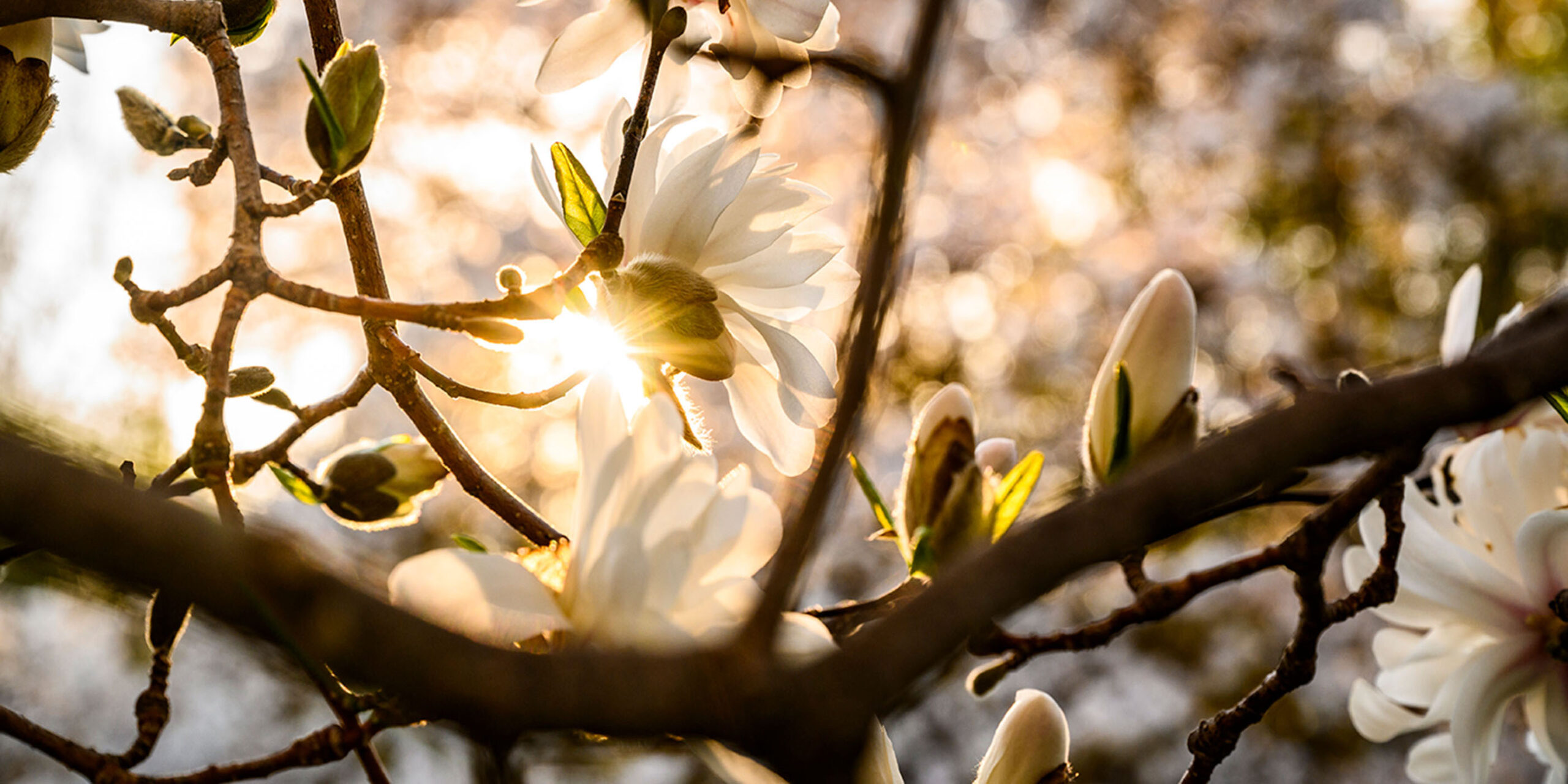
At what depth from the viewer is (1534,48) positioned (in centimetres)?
313

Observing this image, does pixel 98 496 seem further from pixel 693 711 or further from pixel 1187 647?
pixel 1187 647

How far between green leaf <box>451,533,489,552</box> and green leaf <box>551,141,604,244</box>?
0.37ft

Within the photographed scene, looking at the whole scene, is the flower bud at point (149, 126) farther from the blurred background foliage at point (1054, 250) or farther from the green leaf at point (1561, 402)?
the blurred background foliage at point (1054, 250)

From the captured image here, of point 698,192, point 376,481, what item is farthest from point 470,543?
point 698,192

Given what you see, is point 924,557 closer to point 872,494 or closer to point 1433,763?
point 872,494

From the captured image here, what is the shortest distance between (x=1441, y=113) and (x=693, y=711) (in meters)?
3.50

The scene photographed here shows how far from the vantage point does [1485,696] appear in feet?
1.30

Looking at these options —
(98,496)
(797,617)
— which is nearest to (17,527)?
(98,496)

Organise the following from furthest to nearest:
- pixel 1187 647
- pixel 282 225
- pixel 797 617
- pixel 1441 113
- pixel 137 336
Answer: pixel 282 225 < pixel 137 336 < pixel 1441 113 < pixel 1187 647 < pixel 797 617

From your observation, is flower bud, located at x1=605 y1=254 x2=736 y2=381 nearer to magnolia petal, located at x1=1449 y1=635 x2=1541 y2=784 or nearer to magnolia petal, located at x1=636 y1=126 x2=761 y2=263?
magnolia petal, located at x1=636 y1=126 x2=761 y2=263

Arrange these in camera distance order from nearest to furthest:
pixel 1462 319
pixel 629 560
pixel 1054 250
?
pixel 629 560, pixel 1462 319, pixel 1054 250

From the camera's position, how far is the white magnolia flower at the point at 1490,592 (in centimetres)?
39

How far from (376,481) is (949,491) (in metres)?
0.19

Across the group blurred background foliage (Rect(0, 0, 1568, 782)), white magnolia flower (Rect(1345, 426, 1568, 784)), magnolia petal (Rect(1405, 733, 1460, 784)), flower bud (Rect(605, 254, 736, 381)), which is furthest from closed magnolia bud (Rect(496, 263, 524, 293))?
blurred background foliage (Rect(0, 0, 1568, 782))
